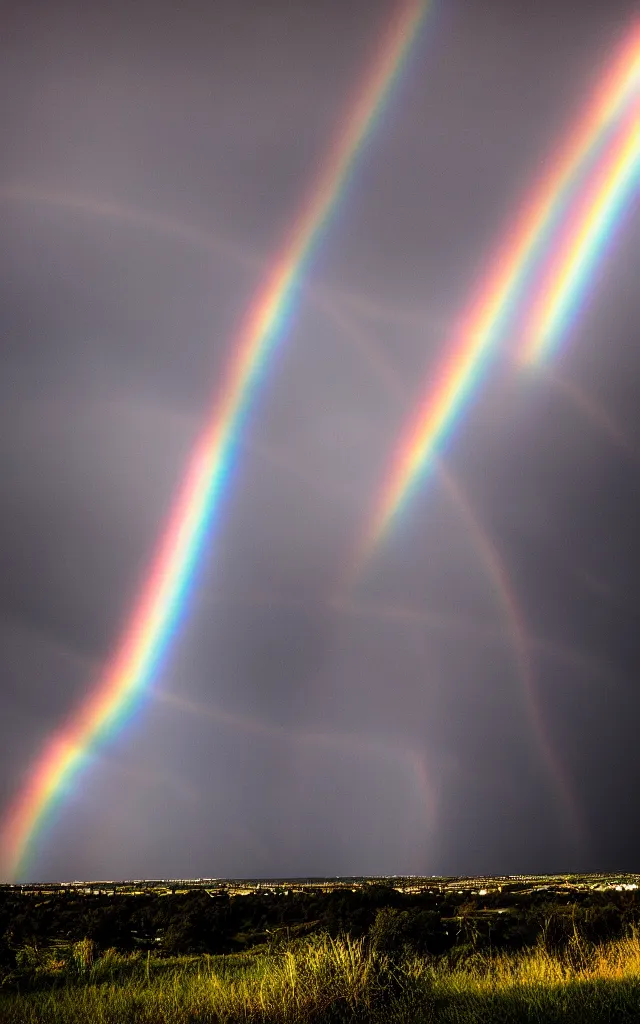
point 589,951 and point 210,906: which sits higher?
point 210,906

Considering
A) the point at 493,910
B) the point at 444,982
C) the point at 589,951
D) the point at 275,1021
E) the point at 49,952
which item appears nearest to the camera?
the point at 275,1021

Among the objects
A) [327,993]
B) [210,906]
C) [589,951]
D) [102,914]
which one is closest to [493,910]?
[210,906]

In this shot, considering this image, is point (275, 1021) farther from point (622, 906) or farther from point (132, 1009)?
point (622, 906)

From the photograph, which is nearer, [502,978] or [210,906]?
[502,978]

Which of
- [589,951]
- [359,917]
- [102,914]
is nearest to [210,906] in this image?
[102,914]

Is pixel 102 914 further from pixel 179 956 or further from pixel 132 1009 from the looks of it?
pixel 132 1009

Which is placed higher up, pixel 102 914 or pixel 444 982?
pixel 102 914

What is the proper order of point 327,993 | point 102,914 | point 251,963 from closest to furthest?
point 327,993, point 251,963, point 102,914

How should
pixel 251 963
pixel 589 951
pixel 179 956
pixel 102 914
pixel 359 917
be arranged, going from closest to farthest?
pixel 589 951
pixel 251 963
pixel 179 956
pixel 359 917
pixel 102 914

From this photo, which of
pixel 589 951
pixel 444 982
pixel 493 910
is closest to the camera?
pixel 444 982
